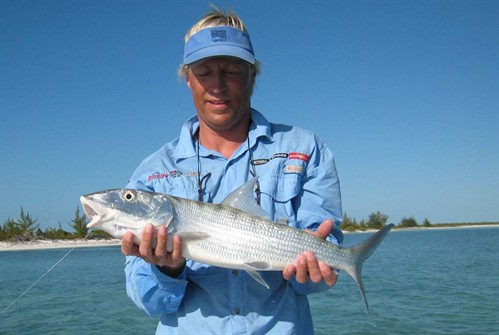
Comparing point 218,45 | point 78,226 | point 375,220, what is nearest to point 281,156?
point 218,45

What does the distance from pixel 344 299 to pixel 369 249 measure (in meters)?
12.9

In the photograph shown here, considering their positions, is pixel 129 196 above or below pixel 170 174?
below

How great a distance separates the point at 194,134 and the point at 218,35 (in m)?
0.88

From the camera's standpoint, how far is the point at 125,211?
358 cm

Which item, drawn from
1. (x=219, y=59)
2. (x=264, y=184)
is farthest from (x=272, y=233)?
(x=219, y=59)

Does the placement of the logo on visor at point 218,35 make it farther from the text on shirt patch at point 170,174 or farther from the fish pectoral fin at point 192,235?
the fish pectoral fin at point 192,235

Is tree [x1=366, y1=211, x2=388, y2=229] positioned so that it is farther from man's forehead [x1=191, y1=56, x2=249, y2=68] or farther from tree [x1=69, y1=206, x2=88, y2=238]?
man's forehead [x1=191, y1=56, x2=249, y2=68]

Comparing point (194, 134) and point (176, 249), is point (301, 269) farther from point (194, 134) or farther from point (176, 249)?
point (194, 134)

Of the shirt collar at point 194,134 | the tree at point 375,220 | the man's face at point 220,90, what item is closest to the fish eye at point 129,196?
the shirt collar at point 194,134

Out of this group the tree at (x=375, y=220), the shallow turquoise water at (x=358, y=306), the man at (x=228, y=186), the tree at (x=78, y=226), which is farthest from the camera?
the tree at (x=375, y=220)

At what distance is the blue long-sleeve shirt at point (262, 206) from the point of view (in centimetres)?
341

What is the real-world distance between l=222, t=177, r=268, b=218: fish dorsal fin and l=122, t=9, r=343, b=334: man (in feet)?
0.45

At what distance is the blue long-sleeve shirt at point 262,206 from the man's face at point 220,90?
22cm

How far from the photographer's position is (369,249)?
12.8 feet
